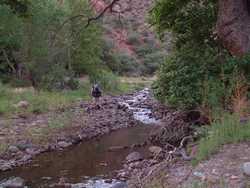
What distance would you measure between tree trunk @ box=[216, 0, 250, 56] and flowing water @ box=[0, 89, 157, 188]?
4.04 meters

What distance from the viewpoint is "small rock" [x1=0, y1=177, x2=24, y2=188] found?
38.3 ft

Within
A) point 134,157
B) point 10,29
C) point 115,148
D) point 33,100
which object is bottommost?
point 115,148

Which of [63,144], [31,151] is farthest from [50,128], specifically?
[31,151]

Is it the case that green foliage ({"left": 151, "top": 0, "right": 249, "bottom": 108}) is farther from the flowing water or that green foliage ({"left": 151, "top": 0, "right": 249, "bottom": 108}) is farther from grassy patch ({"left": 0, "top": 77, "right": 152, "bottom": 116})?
grassy patch ({"left": 0, "top": 77, "right": 152, "bottom": 116})

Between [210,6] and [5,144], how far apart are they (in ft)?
24.6

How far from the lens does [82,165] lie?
46.2 feet

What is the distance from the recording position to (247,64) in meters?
12.5

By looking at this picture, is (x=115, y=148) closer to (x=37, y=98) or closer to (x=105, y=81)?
(x=37, y=98)

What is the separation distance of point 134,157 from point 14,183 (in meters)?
3.65

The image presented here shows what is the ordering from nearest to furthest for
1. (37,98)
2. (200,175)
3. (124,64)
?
(200,175)
(37,98)
(124,64)

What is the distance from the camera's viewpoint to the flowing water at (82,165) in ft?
40.2

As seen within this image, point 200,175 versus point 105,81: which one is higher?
point 105,81

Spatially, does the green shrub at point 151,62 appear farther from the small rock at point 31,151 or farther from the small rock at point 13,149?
the small rock at point 13,149

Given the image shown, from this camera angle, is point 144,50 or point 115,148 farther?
point 144,50
